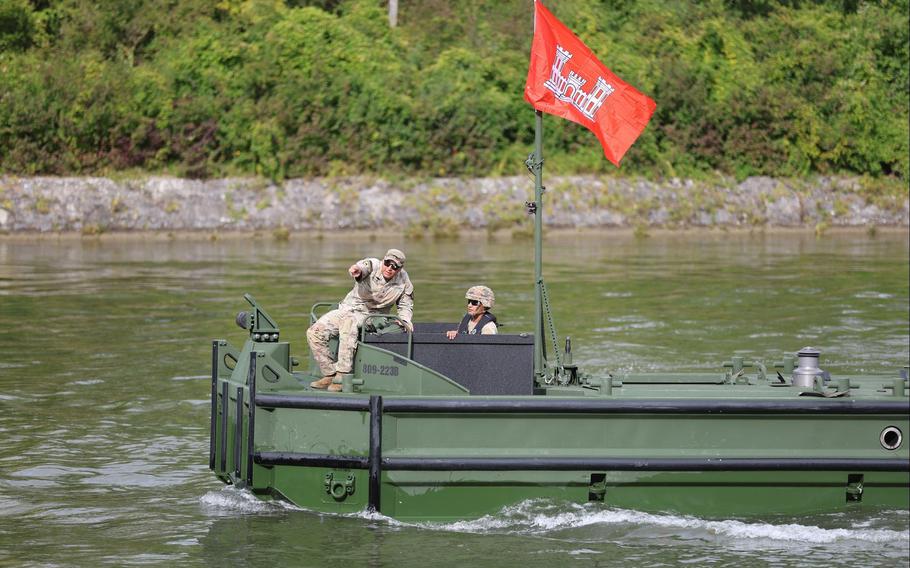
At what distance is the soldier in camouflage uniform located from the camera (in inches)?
420

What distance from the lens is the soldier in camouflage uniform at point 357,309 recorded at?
10656mm

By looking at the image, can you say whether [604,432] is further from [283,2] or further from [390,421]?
[283,2]

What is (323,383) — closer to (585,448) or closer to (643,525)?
(585,448)

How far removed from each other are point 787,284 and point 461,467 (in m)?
17.9

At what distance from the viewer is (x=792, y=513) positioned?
10.0 meters

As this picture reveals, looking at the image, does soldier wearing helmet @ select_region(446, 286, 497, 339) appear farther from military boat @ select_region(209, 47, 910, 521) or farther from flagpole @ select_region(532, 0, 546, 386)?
military boat @ select_region(209, 47, 910, 521)

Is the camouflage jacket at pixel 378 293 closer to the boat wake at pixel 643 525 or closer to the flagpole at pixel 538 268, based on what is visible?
the flagpole at pixel 538 268

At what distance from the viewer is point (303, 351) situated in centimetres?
1903

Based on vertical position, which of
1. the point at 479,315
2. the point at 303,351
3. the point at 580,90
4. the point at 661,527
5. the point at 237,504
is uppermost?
the point at 580,90

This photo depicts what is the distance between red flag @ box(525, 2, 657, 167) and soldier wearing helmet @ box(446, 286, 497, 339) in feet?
4.65

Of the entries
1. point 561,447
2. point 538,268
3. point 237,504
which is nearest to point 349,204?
point 237,504

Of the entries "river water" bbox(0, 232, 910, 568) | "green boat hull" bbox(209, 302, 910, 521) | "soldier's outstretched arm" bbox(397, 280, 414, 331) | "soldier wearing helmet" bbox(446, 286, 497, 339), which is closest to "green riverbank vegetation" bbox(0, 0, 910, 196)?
"river water" bbox(0, 232, 910, 568)

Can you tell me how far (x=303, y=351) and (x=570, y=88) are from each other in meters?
8.94

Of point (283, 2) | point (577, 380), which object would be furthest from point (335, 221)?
point (577, 380)
